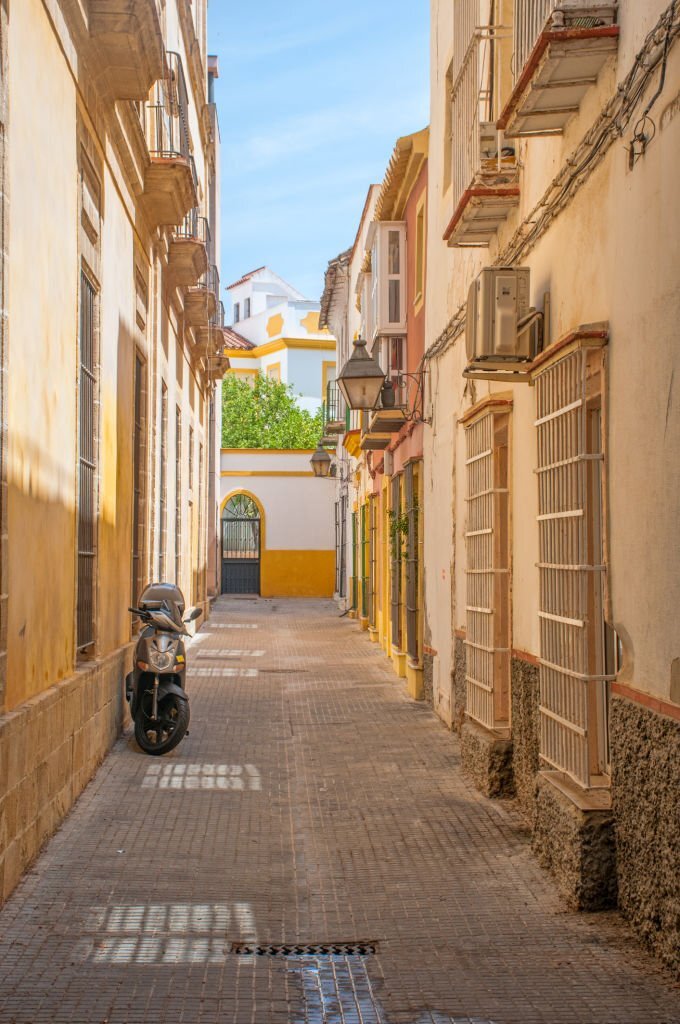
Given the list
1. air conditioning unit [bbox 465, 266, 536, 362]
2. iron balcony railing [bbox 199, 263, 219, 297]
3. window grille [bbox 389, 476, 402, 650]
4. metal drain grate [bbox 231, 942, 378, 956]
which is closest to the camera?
metal drain grate [bbox 231, 942, 378, 956]

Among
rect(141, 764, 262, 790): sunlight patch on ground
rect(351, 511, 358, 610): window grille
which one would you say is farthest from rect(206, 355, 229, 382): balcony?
rect(141, 764, 262, 790): sunlight patch on ground

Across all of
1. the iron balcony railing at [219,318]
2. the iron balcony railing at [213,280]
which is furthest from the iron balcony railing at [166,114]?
the iron balcony railing at [219,318]

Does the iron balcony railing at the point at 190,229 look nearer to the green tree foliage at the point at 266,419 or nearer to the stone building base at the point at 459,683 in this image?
the stone building base at the point at 459,683

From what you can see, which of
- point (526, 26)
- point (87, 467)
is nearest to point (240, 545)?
point (87, 467)

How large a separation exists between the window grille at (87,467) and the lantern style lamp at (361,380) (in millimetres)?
4979

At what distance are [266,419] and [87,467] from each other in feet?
142

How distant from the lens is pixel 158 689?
33.1 feet

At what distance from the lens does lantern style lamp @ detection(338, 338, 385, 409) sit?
14.0m

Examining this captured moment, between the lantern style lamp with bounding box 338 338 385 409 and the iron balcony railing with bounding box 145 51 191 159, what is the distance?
2.80 m

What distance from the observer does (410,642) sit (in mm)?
14516

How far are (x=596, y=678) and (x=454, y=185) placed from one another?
16.5ft

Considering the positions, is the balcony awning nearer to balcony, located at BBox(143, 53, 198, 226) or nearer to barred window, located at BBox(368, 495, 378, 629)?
balcony, located at BBox(143, 53, 198, 226)

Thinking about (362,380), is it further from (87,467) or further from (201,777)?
(201,777)

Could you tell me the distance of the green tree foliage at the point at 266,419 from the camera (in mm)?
51812
